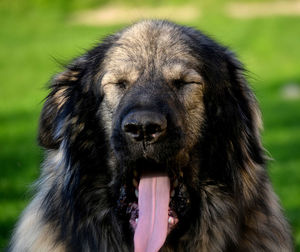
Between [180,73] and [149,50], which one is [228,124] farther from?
[149,50]

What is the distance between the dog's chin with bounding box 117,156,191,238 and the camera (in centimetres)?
470

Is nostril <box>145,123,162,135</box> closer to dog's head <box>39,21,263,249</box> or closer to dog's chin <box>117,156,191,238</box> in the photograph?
dog's head <box>39,21,263,249</box>

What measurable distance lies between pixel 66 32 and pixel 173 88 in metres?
25.6

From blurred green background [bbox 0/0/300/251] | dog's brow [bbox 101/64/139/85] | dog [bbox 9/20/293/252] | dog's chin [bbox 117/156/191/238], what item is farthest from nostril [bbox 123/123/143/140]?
blurred green background [bbox 0/0/300/251]

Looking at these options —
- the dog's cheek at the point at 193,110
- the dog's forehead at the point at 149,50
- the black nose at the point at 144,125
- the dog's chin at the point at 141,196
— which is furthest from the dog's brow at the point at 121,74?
the dog's chin at the point at 141,196

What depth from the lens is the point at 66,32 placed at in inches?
1176

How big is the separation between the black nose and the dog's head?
16 mm

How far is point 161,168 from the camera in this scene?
468 centimetres

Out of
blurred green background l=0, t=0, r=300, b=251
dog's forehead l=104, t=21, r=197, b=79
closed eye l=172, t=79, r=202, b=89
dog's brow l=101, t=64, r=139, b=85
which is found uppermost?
dog's forehead l=104, t=21, r=197, b=79

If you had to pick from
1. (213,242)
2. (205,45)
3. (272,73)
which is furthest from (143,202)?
(272,73)

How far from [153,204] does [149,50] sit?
103 cm

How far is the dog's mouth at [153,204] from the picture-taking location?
461cm

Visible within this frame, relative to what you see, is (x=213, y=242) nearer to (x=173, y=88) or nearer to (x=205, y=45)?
(x=173, y=88)

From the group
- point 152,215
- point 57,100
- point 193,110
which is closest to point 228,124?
point 193,110
